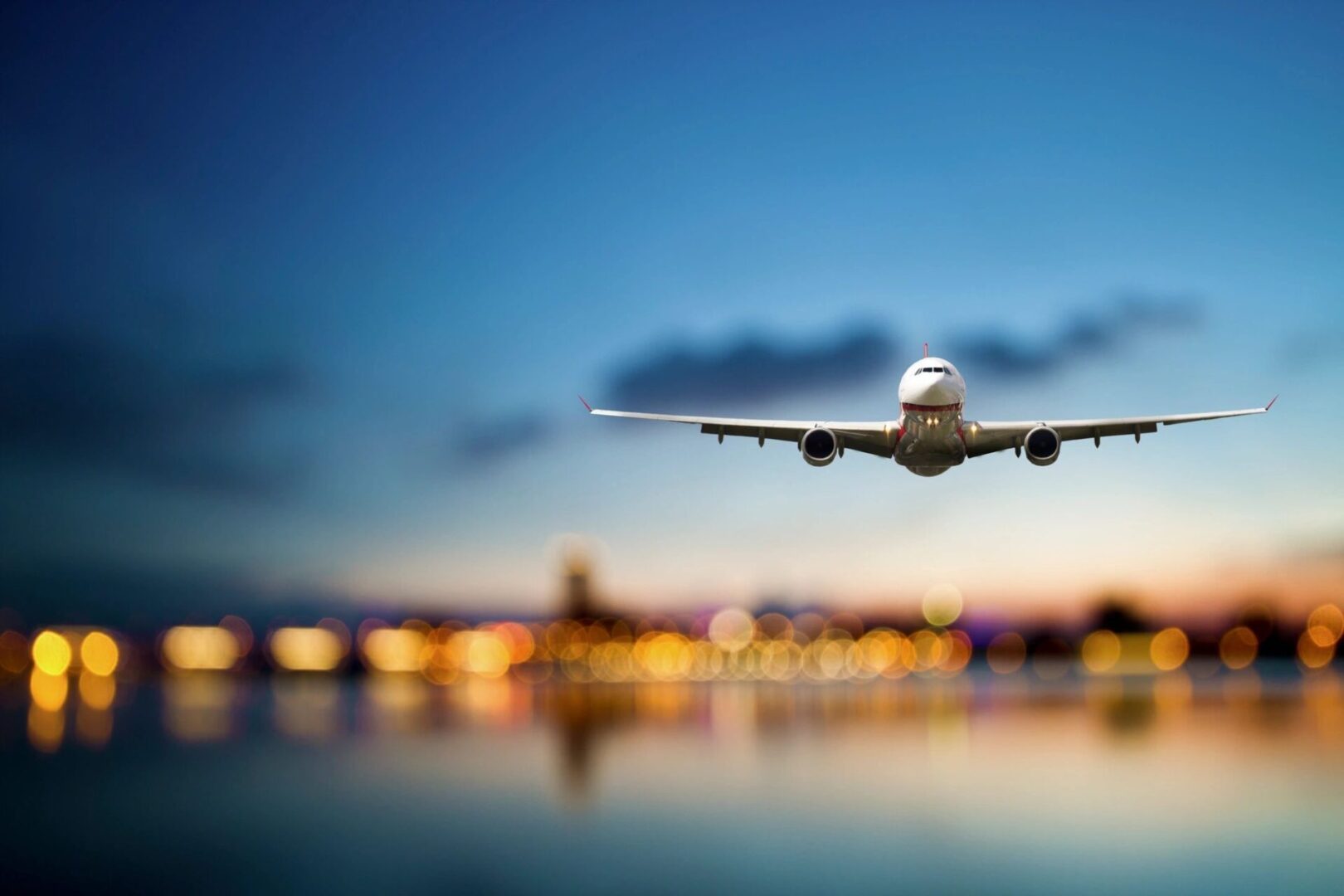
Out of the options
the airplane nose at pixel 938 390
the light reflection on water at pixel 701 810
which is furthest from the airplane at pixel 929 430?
the light reflection on water at pixel 701 810

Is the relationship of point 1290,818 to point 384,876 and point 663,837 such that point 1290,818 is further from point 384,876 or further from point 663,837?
point 384,876

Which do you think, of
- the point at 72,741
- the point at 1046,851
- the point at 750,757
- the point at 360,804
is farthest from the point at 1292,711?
the point at 72,741

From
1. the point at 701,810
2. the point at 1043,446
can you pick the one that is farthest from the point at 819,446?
the point at 701,810

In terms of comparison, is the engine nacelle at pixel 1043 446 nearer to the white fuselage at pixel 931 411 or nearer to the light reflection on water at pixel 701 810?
the white fuselage at pixel 931 411

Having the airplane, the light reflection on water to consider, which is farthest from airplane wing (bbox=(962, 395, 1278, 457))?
the light reflection on water

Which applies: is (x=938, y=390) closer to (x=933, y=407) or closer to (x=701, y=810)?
(x=933, y=407)

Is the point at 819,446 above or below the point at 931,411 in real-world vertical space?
below

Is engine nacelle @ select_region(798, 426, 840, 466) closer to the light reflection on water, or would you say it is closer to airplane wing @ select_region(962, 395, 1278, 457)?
airplane wing @ select_region(962, 395, 1278, 457)
